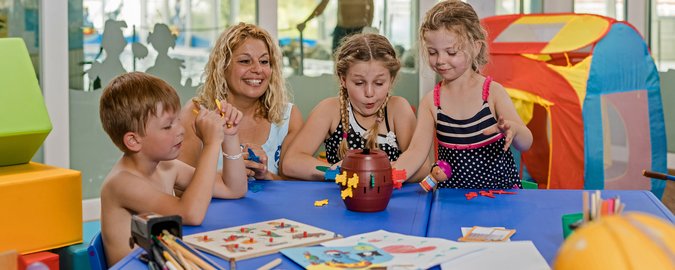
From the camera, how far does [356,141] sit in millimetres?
2309

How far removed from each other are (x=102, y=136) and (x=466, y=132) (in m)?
1.82

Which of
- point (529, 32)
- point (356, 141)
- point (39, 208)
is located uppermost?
point (529, 32)

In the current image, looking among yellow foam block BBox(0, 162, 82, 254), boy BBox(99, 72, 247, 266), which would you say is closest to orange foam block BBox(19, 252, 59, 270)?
yellow foam block BBox(0, 162, 82, 254)

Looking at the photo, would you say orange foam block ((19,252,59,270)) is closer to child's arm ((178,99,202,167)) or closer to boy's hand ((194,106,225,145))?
boy's hand ((194,106,225,145))

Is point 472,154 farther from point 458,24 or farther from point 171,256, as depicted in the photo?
point 171,256

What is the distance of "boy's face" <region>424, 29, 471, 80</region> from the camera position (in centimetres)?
215

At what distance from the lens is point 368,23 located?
14.0 ft

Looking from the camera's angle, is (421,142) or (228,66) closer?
(421,142)

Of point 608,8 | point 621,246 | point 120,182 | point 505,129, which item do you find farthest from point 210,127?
point 608,8

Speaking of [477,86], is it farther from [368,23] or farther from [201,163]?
[368,23]

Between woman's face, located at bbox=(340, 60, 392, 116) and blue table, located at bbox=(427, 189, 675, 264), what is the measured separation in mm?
407

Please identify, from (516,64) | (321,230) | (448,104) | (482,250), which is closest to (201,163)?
(321,230)

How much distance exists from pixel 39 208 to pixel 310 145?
76 centimetres

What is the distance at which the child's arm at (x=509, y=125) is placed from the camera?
1.90m
